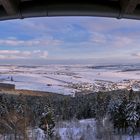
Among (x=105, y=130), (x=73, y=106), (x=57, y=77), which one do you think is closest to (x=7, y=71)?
(x=57, y=77)

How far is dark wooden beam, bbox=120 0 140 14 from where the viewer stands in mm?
2805

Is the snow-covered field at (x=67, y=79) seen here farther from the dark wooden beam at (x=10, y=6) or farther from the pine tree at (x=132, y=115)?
the dark wooden beam at (x=10, y=6)

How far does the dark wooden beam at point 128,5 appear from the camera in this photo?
281 centimetres

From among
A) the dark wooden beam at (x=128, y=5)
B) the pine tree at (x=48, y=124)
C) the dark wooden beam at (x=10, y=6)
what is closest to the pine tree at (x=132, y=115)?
the pine tree at (x=48, y=124)

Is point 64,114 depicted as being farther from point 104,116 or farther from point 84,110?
point 104,116

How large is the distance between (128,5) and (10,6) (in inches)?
34.8

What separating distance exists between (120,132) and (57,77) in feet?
317

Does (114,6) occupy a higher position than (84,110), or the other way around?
(114,6)

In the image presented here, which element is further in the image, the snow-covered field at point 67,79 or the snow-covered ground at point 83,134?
the snow-covered field at point 67,79

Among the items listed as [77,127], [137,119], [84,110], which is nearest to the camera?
[137,119]

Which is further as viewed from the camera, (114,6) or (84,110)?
(84,110)

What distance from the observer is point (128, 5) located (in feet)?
9.41

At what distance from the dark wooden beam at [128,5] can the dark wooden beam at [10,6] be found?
85 centimetres

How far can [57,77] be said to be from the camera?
14838 cm
